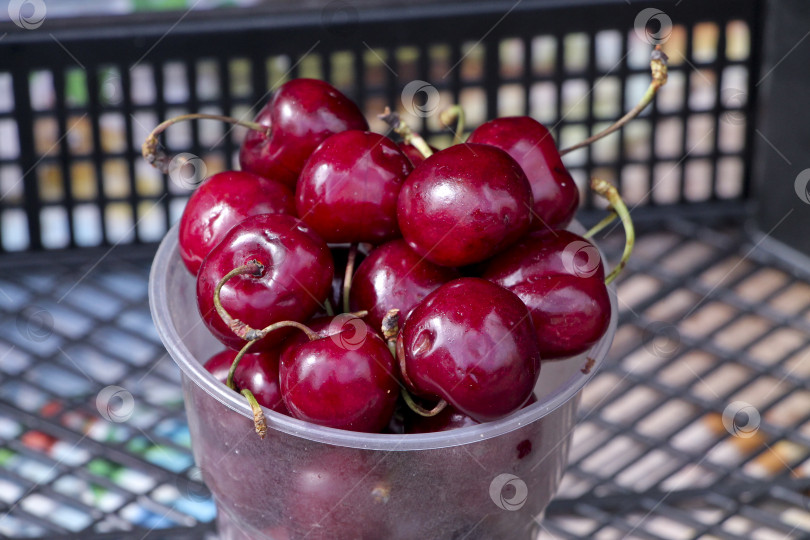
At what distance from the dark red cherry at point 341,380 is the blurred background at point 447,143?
0.66ft

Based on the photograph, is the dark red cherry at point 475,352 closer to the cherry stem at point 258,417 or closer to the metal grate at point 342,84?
the cherry stem at point 258,417

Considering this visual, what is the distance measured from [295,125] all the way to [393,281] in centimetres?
11

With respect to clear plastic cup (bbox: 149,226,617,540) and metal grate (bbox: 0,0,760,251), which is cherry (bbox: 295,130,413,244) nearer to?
clear plastic cup (bbox: 149,226,617,540)

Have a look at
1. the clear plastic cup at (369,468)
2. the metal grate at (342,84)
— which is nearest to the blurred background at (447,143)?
the metal grate at (342,84)

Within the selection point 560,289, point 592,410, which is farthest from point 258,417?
point 592,410

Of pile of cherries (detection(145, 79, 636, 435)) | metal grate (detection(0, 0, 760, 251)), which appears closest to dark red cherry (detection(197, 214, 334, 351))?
pile of cherries (detection(145, 79, 636, 435))

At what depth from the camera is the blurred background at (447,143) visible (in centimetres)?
62

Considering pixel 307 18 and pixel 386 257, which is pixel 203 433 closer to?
pixel 386 257

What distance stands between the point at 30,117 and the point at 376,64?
0.85ft

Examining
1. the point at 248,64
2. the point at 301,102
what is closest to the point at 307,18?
the point at 248,64

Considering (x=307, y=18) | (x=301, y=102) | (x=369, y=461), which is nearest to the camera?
(x=369, y=461)

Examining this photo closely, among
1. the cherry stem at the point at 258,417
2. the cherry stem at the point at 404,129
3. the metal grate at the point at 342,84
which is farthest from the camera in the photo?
the metal grate at the point at 342,84

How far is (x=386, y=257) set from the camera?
0.47 m

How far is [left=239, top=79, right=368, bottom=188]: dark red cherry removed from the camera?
0.52 m
